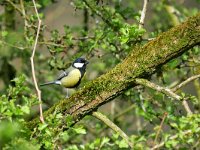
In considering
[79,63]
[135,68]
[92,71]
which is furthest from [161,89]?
[92,71]

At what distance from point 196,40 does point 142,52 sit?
0.93ft

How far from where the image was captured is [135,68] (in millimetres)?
2516

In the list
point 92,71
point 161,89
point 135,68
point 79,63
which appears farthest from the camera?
point 92,71

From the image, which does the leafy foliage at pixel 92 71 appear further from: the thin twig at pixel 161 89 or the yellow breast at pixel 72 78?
the thin twig at pixel 161 89

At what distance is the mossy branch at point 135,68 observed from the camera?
2.44 metres


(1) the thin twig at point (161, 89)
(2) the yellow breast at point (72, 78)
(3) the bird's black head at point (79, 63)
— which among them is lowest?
(1) the thin twig at point (161, 89)

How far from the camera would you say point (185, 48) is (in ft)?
8.00

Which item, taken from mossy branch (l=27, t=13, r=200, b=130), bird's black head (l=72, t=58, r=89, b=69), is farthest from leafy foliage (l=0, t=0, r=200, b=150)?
mossy branch (l=27, t=13, r=200, b=130)

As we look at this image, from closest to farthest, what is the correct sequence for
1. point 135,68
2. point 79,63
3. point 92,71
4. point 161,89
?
Answer: point 161,89 → point 135,68 → point 79,63 → point 92,71

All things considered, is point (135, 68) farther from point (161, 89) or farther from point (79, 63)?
point (79, 63)

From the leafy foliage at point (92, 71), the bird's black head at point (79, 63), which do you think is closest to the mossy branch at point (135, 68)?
the leafy foliage at point (92, 71)

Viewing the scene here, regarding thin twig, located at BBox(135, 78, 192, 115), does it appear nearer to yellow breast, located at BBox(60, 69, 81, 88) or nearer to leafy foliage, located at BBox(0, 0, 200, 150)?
leafy foliage, located at BBox(0, 0, 200, 150)

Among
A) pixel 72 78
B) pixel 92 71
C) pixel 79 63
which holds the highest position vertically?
pixel 92 71

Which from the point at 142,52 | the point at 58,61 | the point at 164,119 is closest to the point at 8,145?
the point at 142,52
